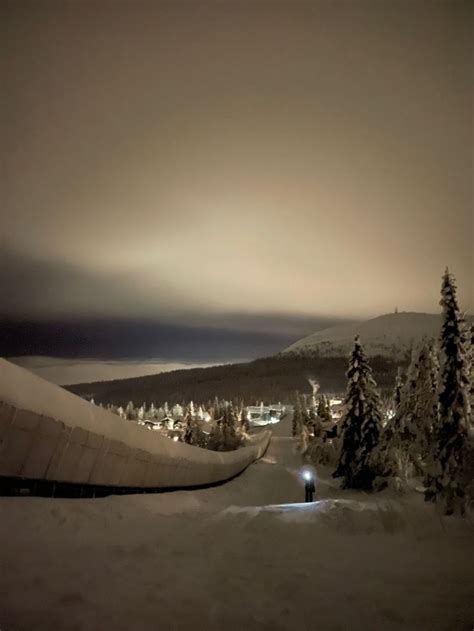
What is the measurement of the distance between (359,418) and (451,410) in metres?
14.9

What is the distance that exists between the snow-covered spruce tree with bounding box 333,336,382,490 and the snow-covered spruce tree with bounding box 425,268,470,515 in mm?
11609

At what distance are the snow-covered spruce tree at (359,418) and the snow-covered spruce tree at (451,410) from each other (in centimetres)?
1161

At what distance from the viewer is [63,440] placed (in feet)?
27.2

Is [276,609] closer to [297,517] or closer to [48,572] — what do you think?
[48,572]

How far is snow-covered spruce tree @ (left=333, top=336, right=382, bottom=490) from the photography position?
2991cm

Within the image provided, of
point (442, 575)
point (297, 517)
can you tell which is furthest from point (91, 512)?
point (442, 575)

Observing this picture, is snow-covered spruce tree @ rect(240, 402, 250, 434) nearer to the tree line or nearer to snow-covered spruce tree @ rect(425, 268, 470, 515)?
the tree line

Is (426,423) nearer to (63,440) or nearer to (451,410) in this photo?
(451,410)

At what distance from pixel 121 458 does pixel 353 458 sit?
24267 mm

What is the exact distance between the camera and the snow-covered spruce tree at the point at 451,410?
1023 centimetres

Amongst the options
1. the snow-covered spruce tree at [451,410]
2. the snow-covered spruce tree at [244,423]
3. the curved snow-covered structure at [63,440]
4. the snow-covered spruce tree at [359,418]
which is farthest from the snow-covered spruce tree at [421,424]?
the snow-covered spruce tree at [244,423]

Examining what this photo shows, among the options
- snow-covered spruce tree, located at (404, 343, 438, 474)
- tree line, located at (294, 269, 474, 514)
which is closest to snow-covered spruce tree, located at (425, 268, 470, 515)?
tree line, located at (294, 269, 474, 514)

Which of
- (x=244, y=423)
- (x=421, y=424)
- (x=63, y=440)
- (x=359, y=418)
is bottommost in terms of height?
(x=244, y=423)

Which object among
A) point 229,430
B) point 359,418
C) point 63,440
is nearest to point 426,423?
point 63,440
